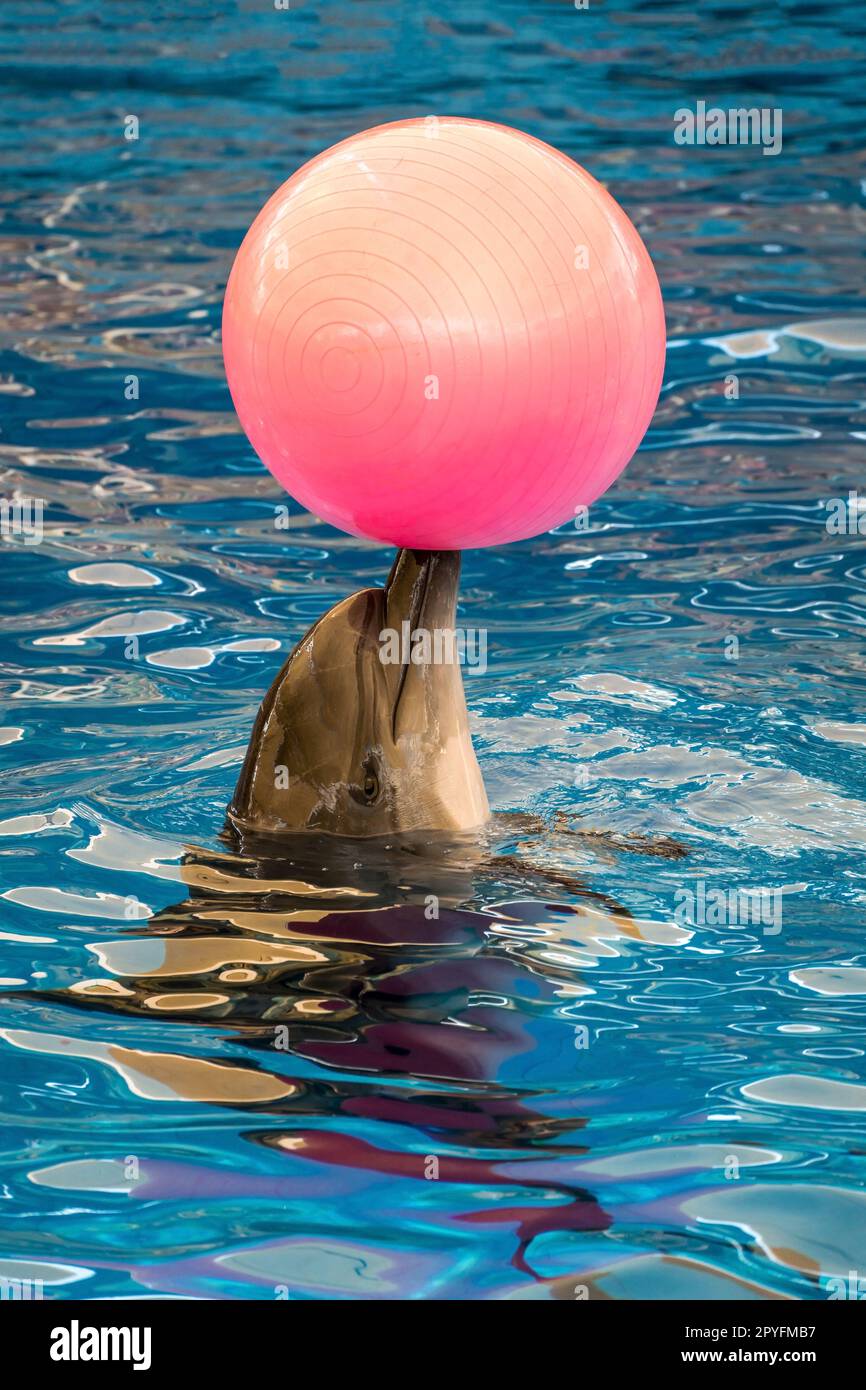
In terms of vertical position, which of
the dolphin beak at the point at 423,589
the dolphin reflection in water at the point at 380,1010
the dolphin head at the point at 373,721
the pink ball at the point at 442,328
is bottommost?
the dolphin reflection in water at the point at 380,1010

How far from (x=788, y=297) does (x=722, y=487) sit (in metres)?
2.33

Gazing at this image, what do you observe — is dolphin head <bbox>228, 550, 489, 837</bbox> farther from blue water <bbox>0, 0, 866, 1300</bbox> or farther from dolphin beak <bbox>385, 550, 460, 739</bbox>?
blue water <bbox>0, 0, 866, 1300</bbox>

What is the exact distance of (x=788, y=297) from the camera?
9.23m

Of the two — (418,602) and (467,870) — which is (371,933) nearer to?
(467,870)

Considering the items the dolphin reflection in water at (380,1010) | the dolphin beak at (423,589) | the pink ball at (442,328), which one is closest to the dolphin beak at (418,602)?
the dolphin beak at (423,589)

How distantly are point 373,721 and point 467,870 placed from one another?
1.21 ft

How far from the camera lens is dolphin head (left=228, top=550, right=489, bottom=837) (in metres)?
3.66

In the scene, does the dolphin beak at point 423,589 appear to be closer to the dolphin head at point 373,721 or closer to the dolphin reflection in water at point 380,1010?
the dolphin head at point 373,721

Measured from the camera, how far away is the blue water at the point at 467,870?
280cm

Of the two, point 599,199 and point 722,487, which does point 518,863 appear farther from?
point 722,487

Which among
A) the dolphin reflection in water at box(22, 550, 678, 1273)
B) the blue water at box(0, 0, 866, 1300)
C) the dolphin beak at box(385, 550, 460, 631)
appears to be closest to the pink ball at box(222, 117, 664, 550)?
the dolphin beak at box(385, 550, 460, 631)

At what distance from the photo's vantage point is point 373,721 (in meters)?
3.68
